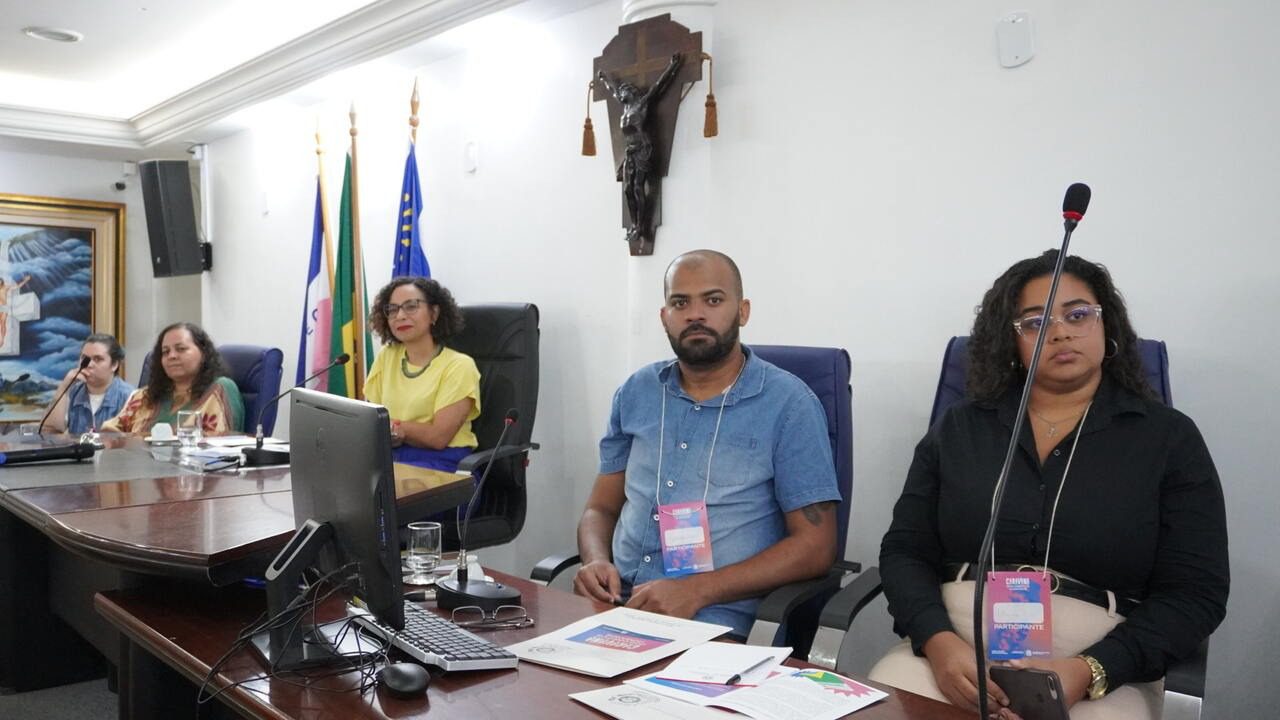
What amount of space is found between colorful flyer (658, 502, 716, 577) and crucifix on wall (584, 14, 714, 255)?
1.30 meters

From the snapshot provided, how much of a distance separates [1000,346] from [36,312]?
253 inches

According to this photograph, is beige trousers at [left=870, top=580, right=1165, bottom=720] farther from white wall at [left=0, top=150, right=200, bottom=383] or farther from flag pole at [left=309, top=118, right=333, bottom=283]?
white wall at [left=0, top=150, right=200, bottom=383]

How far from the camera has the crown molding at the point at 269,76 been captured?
381 centimetres

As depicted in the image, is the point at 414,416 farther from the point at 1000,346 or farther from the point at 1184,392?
the point at 1184,392

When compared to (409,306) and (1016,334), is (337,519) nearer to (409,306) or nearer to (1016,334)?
(1016,334)

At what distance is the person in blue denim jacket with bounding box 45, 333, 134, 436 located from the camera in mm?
4383

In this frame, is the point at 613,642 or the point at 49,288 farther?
the point at 49,288

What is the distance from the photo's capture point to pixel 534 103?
12.5 ft

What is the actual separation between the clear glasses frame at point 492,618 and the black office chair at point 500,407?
1334 mm

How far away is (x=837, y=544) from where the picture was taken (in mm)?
2102

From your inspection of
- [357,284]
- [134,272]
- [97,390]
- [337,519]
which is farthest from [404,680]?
[134,272]

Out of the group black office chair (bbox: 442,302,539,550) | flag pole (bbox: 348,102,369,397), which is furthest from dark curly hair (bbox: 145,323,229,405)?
black office chair (bbox: 442,302,539,550)

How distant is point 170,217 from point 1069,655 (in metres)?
5.87

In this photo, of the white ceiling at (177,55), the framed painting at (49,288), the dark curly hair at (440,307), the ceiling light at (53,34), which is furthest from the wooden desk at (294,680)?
the framed painting at (49,288)
